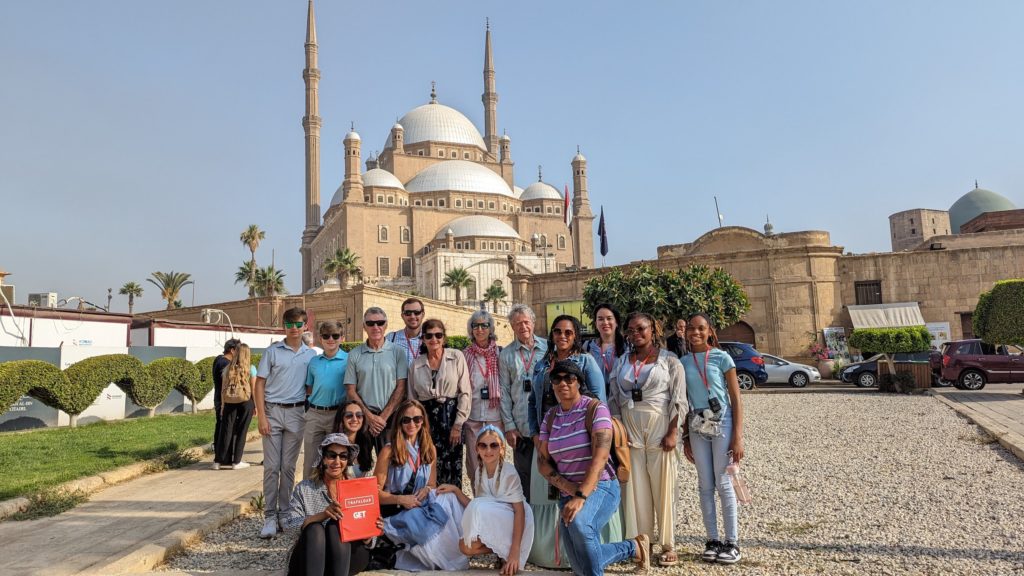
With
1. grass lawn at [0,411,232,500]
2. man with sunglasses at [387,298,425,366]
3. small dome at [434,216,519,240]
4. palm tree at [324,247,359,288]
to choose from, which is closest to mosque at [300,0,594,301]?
small dome at [434,216,519,240]

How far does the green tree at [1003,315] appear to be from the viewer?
47.5 ft

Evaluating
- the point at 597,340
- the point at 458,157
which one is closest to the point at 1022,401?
the point at 597,340

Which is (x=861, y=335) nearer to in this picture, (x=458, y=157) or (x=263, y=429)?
(x=263, y=429)

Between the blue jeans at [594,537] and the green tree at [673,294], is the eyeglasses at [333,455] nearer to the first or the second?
the blue jeans at [594,537]

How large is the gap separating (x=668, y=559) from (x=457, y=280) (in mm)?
46938

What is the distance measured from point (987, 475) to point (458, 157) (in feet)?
220

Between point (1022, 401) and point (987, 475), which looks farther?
point (1022, 401)

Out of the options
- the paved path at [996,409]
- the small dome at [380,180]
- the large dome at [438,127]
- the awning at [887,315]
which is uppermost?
the large dome at [438,127]

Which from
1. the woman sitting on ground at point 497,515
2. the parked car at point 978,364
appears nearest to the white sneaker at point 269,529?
the woman sitting on ground at point 497,515

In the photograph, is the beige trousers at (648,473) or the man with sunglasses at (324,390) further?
the man with sunglasses at (324,390)

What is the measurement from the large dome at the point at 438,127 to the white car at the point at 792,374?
56.4 m

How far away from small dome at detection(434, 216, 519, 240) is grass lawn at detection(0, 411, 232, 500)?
45418 millimetres

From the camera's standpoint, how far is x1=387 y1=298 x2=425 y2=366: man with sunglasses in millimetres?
5148

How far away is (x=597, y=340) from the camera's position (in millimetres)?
4984
